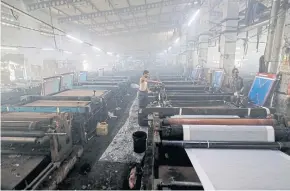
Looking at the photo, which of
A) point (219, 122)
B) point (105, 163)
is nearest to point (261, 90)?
point (219, 122)

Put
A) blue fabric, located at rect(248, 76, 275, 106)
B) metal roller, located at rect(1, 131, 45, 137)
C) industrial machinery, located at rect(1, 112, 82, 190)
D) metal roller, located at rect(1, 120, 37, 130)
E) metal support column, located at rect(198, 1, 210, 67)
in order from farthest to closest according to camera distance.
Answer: metal support column, located at rect(198, 1, 210, 67) → blue fabric, located at rect(248, 76, 275, 106) → metal roller, located at rect(1, 120, 37, 130) → metal roller, located at rect(1, 131, 45, 137) → industrial machinery, located at rect(1, 112, 82, 190)

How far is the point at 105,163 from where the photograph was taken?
174 inches

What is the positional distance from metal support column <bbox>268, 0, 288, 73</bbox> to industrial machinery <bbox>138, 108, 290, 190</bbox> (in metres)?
4.00

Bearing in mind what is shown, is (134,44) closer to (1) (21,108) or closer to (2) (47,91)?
(2) (47,91)

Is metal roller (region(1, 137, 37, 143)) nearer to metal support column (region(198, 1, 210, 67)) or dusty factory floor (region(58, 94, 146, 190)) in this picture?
dusty factory floor (region(58, 94, 146, 190))

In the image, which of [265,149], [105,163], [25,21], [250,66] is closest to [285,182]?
[265,149]

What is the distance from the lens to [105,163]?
441 centimetres

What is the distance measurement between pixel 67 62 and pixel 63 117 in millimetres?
13952

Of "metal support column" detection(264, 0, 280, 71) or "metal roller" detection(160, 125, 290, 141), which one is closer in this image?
"metal roller" detection(160, 125, 290, 141)

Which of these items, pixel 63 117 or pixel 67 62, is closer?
pixel 63 117

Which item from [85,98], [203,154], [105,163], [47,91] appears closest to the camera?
[203,154]

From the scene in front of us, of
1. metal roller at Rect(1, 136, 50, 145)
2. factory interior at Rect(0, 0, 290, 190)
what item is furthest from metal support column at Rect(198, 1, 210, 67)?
metal roller at Rect(1, 136, 50, 145)

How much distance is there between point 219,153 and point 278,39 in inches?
223

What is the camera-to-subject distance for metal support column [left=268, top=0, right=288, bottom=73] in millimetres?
5908
